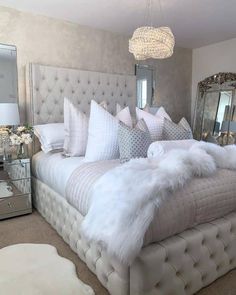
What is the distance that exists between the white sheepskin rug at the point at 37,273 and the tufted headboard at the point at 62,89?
1.61m

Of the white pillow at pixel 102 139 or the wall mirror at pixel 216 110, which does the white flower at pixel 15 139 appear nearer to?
the white pillow at pixel 102 139

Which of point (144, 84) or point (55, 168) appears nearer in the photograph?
point (55, 168)

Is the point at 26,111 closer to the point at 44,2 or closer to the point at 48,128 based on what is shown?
the point at 48,128

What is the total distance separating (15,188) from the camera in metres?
2.77

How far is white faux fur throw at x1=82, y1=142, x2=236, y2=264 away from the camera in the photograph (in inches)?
49.7

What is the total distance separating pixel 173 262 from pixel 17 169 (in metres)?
2.02

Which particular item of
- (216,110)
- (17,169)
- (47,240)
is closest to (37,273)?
(47,240)

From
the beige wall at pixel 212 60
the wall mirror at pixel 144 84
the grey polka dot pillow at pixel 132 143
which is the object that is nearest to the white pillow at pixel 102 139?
the grey polka dot pillow at pixel 132 143

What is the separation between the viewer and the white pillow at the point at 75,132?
2588 mm

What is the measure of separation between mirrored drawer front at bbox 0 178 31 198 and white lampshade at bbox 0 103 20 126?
646 mm

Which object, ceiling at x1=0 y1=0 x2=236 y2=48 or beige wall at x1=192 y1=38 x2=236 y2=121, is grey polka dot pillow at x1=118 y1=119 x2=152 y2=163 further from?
beige wall at x1=192 y1=38 x2=236 y2=121

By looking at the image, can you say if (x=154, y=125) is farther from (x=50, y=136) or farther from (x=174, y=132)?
(x=50, y=136)

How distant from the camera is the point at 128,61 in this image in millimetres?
3924

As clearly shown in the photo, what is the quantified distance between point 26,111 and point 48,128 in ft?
1.62
